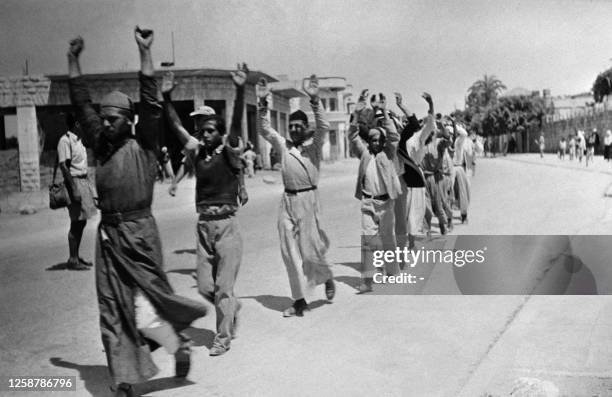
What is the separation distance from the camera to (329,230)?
12.9 metres

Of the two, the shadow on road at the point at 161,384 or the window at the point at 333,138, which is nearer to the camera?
the shadow on road at the point at 161,384

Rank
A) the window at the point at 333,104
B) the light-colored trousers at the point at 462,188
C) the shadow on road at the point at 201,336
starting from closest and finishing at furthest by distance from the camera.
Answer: the shadow on road at the point at 201,336, the light-colored trousers at the point at 462,188, the window at the point at 333,104

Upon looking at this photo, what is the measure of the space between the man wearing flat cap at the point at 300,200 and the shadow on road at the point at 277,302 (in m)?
0.27

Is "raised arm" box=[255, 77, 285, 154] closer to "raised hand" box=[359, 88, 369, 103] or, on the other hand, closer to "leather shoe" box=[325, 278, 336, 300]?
"leather shoe" box=[325, 278, 336, 300]

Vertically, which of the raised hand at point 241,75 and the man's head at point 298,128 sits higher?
the raised hand at point 241,75

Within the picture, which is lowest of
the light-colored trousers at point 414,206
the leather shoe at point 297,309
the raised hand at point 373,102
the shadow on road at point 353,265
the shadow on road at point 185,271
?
the shadow on road at point 185,271

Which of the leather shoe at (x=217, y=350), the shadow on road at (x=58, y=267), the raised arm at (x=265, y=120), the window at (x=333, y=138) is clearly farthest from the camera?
the window at (x=333, y=138)

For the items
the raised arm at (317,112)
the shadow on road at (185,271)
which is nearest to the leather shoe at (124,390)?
the raised arm at (317,112)

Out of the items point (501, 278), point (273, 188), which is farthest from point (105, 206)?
point (273, 188)

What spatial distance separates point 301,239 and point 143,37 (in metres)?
2.62

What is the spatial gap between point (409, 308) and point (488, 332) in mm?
1013

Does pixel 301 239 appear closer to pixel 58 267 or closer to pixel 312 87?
pixel 312 87

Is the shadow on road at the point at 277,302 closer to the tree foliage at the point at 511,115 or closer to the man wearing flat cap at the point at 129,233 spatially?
the man wearing flat cap at the point at 129,233

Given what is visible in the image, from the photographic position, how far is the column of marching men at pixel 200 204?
438 centimetres
